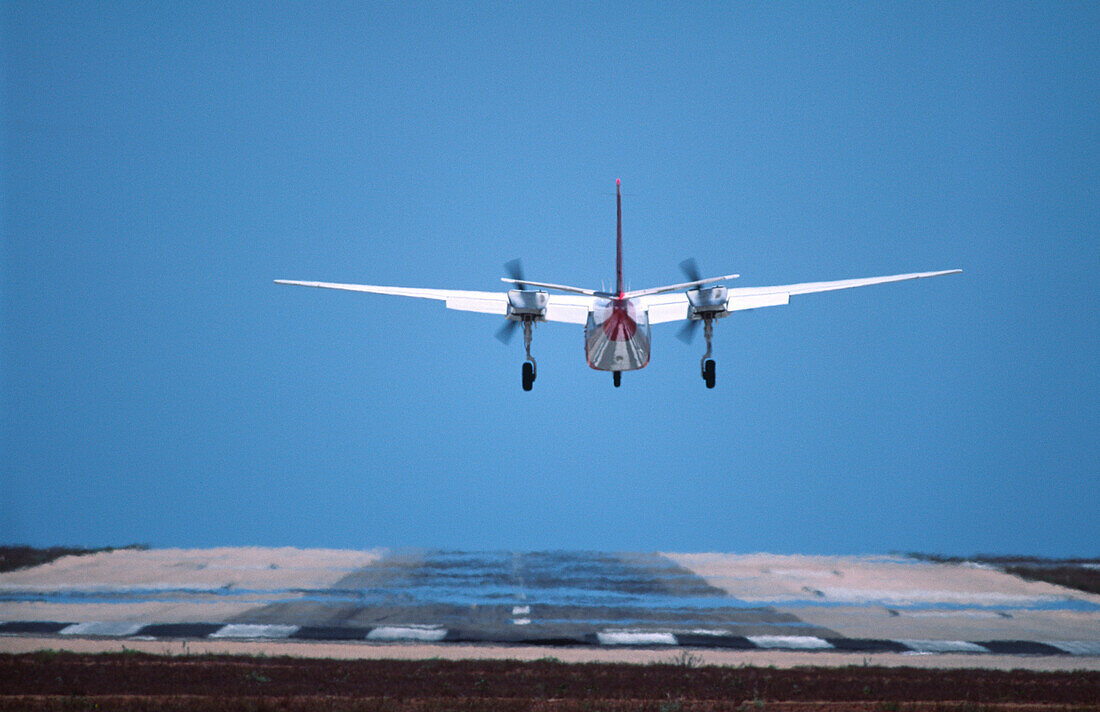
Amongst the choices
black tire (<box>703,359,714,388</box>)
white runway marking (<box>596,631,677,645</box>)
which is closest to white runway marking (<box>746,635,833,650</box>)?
white runway marking (<box>596,631,677,645</box>)

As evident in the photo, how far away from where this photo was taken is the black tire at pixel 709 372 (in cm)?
2927

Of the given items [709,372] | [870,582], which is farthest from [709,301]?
[870,582]

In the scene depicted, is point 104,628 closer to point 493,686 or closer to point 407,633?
point 407,633

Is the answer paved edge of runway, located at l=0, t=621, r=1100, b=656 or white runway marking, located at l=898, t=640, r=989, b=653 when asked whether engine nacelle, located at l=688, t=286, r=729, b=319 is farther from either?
white runway marking, located at l=898, t=640, r=989, b=653

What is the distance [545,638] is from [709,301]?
730 inches

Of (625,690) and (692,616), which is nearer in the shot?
(625,690)

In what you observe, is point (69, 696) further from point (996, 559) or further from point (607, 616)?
point (996, 559)

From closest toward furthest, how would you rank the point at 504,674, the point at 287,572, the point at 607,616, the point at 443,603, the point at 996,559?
the point at 504,674 → the point at 607,616 → the point at 443,603 → the point at 287,572 → the point at 996,559

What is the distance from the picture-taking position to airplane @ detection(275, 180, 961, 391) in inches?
1010

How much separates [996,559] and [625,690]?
43756mm

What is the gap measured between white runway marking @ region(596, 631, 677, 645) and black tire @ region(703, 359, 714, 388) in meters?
14.8

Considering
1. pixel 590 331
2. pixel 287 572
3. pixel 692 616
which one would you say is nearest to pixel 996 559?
pixel 692 616

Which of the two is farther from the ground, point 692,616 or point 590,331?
point 590,331

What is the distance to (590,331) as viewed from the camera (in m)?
26.1
